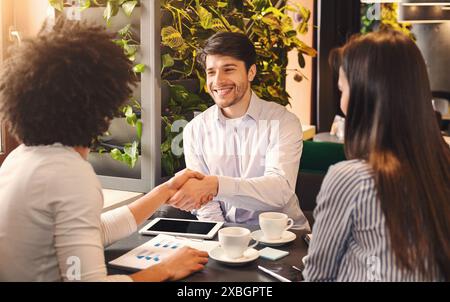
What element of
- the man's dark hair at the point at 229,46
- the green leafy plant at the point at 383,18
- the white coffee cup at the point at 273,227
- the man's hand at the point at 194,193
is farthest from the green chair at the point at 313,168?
the green leafy plant at the point at 383,18

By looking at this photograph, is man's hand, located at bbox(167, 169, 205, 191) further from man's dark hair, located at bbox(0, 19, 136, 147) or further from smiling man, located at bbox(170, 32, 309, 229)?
man's dark hair, located at bbox(0, 19, 136, 147)

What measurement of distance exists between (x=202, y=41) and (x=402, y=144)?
6.34ft

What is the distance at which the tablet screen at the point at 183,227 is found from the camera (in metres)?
1.68

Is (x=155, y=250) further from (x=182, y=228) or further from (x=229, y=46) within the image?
(x=229, y=46)

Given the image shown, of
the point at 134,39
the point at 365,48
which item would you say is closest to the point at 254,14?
the point at 134,39

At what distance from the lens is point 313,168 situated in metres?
2.75

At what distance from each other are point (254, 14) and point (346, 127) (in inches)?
91.7

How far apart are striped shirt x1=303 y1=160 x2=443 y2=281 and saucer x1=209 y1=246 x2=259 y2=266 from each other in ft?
0.83

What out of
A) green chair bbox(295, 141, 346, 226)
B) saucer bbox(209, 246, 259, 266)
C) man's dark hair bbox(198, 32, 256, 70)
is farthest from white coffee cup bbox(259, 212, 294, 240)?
man's dark hair bbox(198, 32, 256, 70)

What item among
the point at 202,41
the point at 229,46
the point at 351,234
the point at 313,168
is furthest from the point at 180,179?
the point at 202,41

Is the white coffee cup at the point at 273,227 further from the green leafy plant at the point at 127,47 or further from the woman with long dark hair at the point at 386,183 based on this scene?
the green leafy plant at the point at 127,47

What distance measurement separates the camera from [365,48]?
1.11m

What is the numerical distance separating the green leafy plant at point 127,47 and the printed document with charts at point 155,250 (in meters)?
1.06

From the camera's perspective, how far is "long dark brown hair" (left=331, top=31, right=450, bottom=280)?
1029mm
